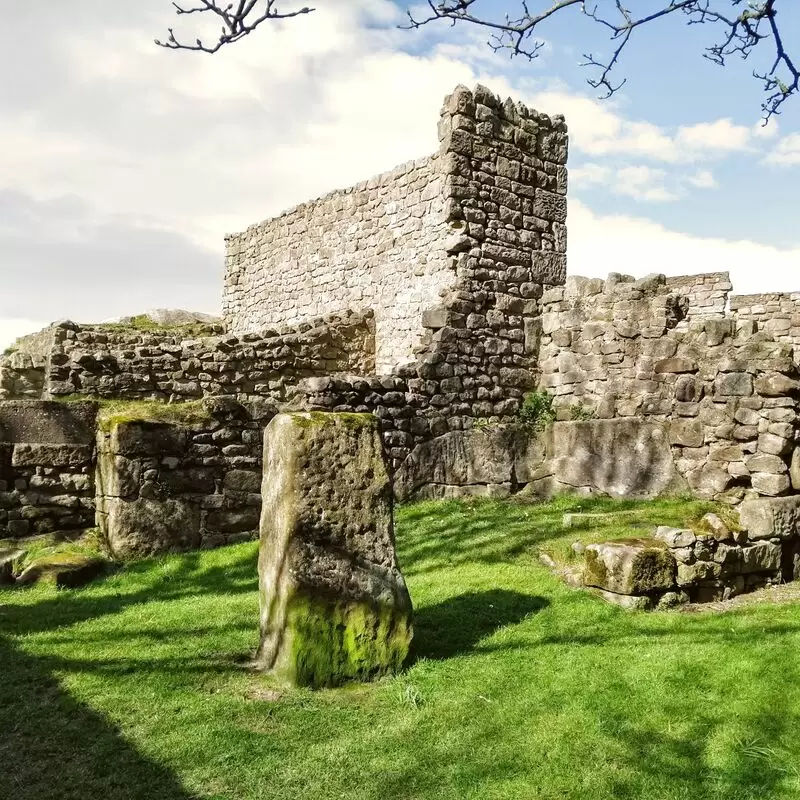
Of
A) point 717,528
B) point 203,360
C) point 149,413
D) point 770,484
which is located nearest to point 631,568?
point 717,528

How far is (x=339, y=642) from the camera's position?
4797 mm

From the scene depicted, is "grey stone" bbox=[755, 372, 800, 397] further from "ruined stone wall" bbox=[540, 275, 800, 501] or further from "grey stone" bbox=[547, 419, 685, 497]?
"grey stone" bbox=[547, 419, 685, 497]

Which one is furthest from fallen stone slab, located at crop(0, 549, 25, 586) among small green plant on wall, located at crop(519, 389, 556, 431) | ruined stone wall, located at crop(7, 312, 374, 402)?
small green plant on wall, located at crop(519, 389, 556, 431)

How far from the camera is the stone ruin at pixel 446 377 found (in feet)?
27.8

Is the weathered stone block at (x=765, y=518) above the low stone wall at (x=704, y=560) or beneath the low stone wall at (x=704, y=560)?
above

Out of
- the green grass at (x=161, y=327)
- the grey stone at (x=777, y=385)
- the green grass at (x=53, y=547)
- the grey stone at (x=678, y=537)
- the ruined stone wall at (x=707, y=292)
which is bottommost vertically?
the green grass at (x=53, y=547)

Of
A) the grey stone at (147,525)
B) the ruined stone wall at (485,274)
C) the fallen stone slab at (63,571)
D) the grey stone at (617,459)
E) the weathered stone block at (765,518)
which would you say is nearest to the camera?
the weathered stone block at (765,518)

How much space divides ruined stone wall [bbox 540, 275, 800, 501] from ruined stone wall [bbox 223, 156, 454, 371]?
6.46 ft

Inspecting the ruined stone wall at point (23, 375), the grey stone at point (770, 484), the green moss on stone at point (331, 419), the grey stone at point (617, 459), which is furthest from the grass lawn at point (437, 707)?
the ruined stone wall at point (23, 375)

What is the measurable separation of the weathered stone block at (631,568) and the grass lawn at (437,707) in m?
0.20

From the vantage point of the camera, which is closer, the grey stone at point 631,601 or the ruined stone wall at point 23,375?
the grey stone at point 631,601

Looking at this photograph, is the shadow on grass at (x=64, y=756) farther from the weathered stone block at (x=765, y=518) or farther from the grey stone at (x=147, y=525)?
the weathered stone block at (x=765, y=518)

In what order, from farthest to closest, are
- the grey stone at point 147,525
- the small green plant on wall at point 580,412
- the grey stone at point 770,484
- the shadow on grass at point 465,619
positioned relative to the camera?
the small green plant on wall at point 580,412
the grey stone at point 147,525
the grey stone at point 770,484
the shadow on grass at point 465,619

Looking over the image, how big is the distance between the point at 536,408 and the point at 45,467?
6425 millimetres
